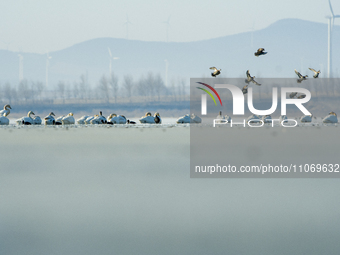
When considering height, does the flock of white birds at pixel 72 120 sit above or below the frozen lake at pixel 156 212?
above

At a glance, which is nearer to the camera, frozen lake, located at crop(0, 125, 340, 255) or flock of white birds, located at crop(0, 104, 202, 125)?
frozen lake, located at crop(0, 125, 340, 255)

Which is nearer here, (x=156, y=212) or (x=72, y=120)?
(x=156, y=212)

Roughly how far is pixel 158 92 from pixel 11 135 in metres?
121

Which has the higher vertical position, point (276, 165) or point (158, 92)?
point (158, 92)

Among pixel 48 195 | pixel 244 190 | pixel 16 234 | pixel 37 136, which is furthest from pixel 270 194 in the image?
pixel 37 136

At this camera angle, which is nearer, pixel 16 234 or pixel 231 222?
pixel 16 234

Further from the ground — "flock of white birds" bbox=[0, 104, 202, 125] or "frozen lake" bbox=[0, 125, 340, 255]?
"flock of white birds" bbox=[0, 104, 202, 125]

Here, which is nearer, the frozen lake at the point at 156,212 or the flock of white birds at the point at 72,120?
the frozen lake at the point at 156,212

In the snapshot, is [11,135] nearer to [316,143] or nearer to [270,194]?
[316,143]

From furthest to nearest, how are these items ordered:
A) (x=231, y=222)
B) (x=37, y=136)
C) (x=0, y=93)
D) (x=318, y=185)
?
(x=0, y=93) → (x=37, y=136) → (x=318, y=185) → (x=231, y=222)

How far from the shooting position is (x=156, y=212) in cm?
1622

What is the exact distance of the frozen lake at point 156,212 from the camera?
516 inches

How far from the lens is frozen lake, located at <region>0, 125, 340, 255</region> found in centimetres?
1312

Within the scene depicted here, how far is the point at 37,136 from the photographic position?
46.1m
